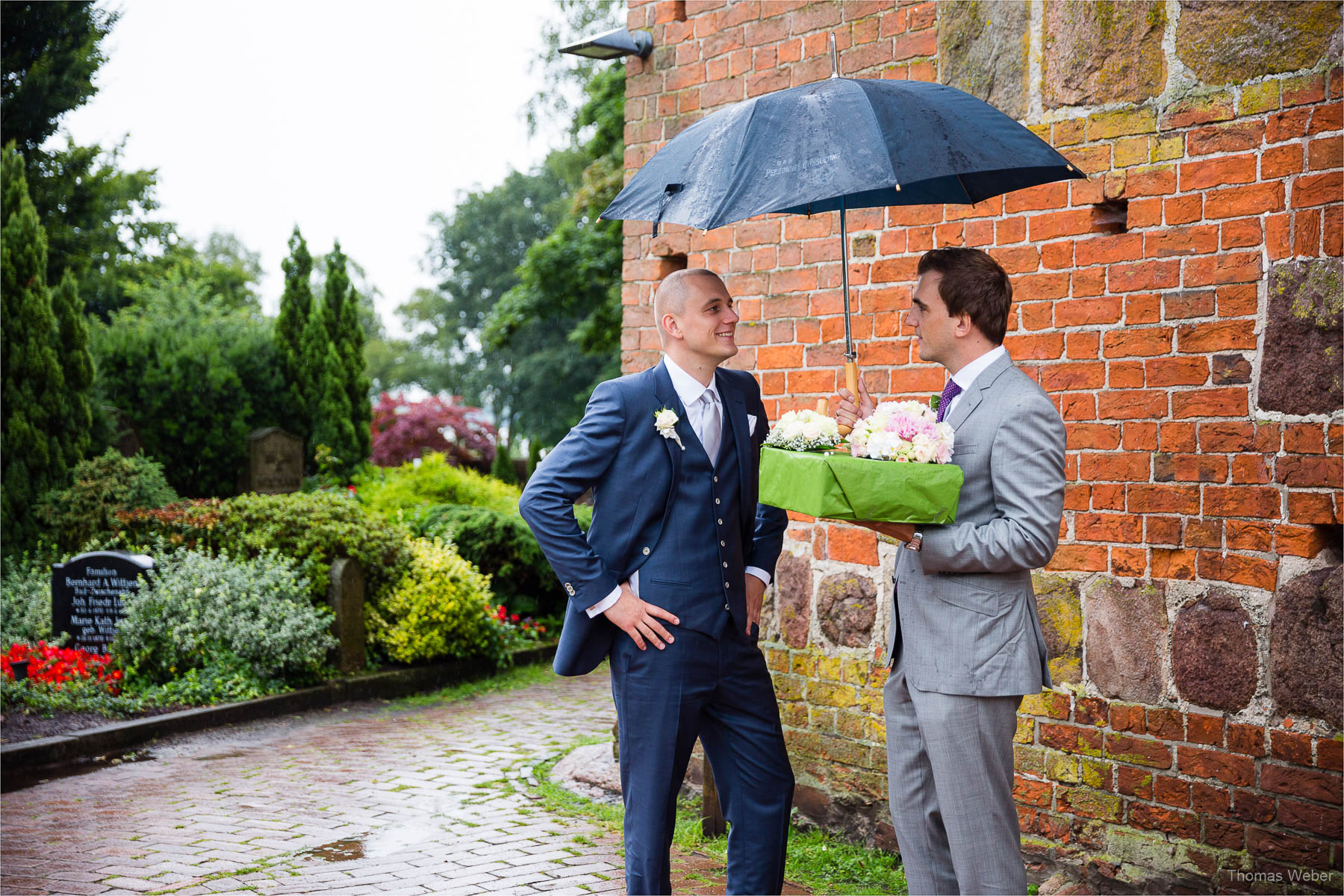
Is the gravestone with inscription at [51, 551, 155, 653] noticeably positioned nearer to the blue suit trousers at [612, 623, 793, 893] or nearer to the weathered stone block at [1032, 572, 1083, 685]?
the blue suit trousers at [612, 623, 793, 893]

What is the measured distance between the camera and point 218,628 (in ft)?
25.7

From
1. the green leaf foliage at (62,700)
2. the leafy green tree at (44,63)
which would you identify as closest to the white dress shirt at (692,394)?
the green leaf foliage at (62,700)

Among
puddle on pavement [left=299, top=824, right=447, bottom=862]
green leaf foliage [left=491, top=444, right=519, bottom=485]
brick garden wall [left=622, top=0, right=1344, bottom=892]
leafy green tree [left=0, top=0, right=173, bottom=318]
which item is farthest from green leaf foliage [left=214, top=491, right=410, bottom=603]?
leafy green tree [left=0, top=0, right=173, bottom=318]

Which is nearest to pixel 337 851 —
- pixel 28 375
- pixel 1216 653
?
pixel 1216 653

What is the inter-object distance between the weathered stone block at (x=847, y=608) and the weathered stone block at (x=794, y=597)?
0.25 feet

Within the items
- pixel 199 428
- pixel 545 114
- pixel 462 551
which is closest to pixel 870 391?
pixel 462 551

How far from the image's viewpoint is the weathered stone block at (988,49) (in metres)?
4.30

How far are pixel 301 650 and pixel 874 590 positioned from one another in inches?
186

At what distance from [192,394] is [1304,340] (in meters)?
14.9

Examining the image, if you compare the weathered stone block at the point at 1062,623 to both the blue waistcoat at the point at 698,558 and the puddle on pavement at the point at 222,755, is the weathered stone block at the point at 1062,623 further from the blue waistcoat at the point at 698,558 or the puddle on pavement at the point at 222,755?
the puddle on pavement at the point at 222,755

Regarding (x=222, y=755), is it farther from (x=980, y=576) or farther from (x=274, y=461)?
(x=274, y=461)

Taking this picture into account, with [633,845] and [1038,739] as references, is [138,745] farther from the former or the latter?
[1038,739]

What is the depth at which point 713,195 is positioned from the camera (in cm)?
296

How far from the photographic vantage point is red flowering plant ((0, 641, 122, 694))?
24.7 ft
